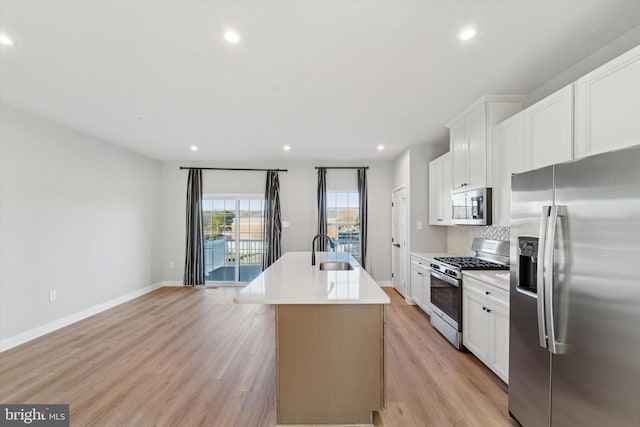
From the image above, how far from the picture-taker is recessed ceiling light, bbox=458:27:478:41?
1830 mm

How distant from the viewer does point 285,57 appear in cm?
215

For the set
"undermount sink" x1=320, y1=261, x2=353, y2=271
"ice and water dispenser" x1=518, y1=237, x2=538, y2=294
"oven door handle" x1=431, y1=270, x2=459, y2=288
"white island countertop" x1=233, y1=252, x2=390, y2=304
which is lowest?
"oven door handle" x1=431, y1=270, x2=459, y2=288

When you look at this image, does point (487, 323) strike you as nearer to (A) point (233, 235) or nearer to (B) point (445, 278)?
(B) point (445, 278)

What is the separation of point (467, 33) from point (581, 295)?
174cm

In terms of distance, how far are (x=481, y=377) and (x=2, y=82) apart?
520 cm

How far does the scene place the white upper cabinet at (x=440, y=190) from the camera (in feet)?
12.9

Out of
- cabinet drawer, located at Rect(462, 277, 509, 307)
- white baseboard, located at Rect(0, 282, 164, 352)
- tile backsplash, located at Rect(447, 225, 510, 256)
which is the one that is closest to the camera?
cabinet drawer, located at Rect(462, 277, 509, 307)

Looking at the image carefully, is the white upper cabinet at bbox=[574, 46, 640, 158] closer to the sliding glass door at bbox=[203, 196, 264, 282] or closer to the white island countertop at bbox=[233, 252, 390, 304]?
the white island countertop at bbox=[233, 252, 390, 304]

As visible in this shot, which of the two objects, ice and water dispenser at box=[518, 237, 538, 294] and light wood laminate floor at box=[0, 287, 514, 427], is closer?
ice and water dispenser at box=[518, 237, 538, 294]

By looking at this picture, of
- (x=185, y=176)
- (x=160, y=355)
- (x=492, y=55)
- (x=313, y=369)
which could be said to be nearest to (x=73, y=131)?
(x=185, y=176)

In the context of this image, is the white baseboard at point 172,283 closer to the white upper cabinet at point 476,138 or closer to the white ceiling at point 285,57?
the white ceiling at point 285,57

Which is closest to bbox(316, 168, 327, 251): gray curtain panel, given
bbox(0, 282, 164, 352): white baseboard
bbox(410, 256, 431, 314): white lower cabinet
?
bbox(410, 256, 431, 314): white lower cabinet

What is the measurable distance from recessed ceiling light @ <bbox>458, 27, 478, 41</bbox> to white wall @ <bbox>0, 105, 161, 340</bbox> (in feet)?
15.1

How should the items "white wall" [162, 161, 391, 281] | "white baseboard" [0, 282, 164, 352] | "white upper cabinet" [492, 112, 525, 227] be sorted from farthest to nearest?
1. "white wall" [162, 161, 391, 281]
2. "white baseboard" [0, 282, 164, 352]
3. "white upper cabinet" [492, 112, 525, 227]
